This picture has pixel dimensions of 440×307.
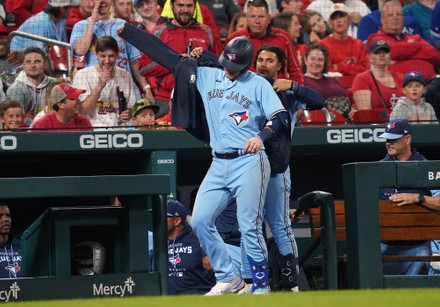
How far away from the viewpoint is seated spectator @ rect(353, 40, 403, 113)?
10.5m

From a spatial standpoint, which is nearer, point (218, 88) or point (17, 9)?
point (218, 88)

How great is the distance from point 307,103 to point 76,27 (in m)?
3.88

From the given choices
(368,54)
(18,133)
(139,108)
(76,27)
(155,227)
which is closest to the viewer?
(155,227)

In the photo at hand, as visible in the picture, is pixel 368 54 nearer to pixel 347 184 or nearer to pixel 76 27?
pixel 76 27

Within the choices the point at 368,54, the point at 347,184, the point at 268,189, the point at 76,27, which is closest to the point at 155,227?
the point at 268,189

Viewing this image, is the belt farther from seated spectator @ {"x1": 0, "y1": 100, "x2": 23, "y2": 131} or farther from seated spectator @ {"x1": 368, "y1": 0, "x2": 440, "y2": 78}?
seated spectator @ {"x1": 368, "y1": 0, "x2": 440, "y2": 78}

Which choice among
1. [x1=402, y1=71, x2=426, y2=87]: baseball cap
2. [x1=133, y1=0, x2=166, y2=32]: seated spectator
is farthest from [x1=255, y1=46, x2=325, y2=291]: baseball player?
[x1=133, y1=0, x2=166, y2=32]: seated spectator

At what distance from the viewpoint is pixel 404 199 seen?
7688 mm

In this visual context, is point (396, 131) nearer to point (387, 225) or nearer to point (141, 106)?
point (387, 225)

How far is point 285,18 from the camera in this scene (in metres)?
11.9

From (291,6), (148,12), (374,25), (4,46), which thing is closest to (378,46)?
(374,25)

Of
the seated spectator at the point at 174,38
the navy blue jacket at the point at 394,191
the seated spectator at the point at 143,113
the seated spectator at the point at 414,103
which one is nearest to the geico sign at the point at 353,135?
the seated spectator at the point at 414,103

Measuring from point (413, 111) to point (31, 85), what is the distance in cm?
368

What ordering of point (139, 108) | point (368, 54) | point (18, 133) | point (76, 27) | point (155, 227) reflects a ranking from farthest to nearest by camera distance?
point (368, 54) → point (76, 27) → point (139, 108) → point (18, 133) → point (155, 227)
